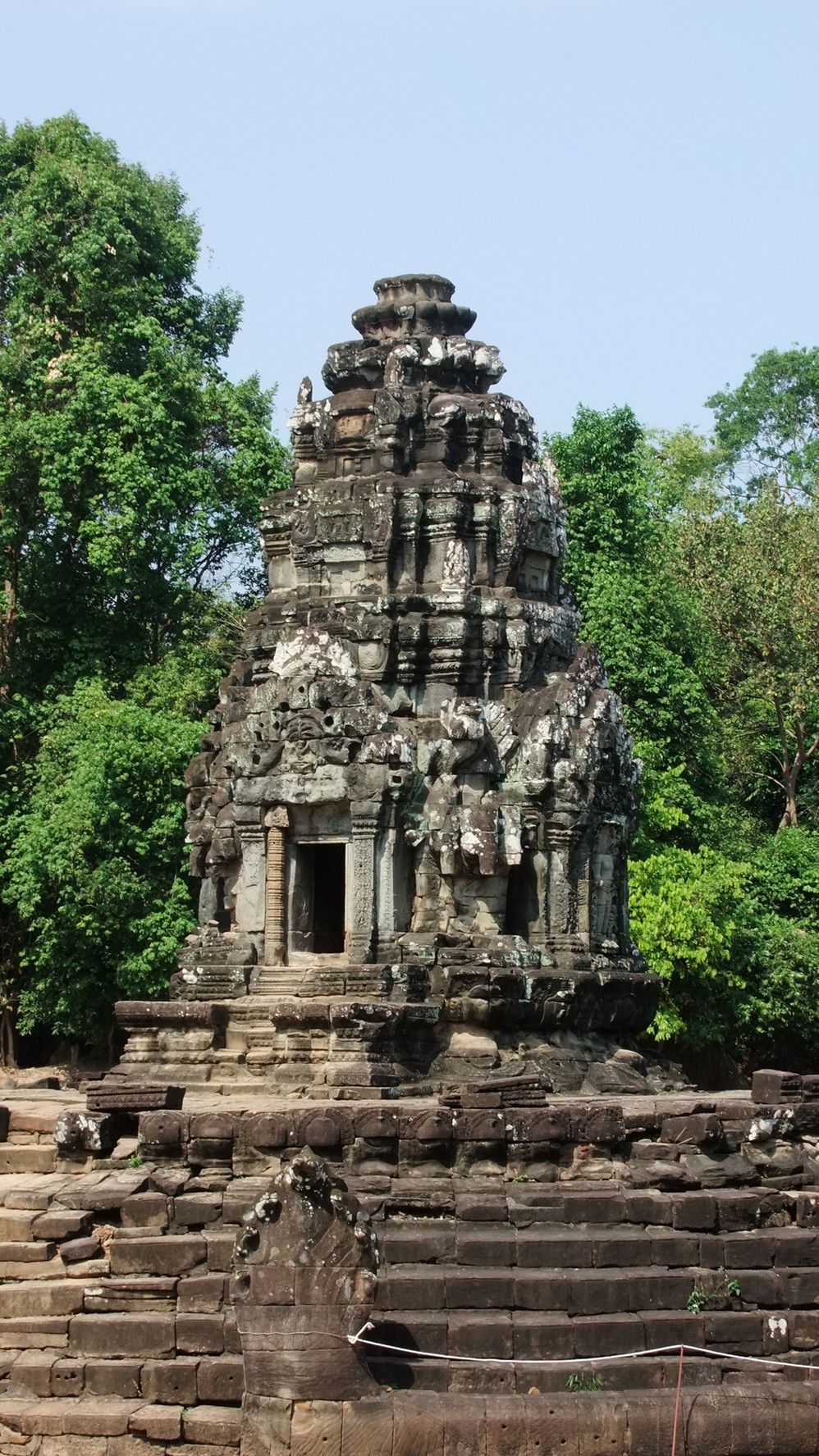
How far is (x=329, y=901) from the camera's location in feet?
53.7

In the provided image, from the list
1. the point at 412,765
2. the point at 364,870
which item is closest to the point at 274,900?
the point at 364,870

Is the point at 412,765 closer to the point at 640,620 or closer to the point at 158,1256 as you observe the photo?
the point at 158,1256

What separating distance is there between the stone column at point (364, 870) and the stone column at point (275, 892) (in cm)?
68

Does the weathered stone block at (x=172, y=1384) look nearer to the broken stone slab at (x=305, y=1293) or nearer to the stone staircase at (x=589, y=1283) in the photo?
the broken stone slab at (x=305, y=1293)

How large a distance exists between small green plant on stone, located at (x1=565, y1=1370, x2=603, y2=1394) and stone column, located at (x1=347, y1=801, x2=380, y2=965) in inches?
195

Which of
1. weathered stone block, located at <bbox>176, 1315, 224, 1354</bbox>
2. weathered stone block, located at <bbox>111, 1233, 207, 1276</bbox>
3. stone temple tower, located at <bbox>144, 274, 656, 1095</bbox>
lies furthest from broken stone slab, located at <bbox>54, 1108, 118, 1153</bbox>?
stone temple tower, located at <bbox>144, 274, 656, 1095</bbox>

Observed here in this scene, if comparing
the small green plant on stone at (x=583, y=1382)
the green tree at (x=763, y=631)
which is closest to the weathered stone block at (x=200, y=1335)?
the small green plant on stone at (x=583, y=1382)

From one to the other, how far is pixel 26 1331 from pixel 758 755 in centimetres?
2246

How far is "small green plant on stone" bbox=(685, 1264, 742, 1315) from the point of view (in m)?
10.6

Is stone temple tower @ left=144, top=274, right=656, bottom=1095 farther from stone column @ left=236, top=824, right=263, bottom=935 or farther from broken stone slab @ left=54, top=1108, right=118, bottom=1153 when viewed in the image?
broken stone slab @ left=54, top=1108, right=118, bottom=1153

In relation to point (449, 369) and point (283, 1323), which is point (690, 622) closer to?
point (449, 369)

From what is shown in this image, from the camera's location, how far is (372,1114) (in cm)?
1141

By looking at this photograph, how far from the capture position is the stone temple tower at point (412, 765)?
1431 cm

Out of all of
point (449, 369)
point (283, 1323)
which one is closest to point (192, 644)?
point (449, 369)
